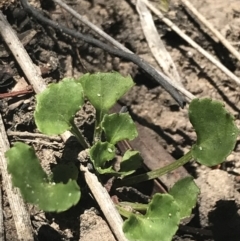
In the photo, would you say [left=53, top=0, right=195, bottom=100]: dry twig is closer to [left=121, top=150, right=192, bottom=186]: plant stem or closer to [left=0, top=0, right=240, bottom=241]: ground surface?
[left=0, top=0, right=240, bottom=241]: ground surface

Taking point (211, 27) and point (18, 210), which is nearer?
point (18, 210)

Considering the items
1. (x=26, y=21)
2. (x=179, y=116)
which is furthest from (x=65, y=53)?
(x=179, y=116)

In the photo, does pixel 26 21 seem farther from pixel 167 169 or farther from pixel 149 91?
pixel 167 169

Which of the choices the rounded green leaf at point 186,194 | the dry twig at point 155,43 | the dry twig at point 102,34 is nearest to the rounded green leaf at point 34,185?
the rounded green leaf at point 186,194

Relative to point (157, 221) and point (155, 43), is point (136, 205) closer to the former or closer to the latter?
point (157, 221)

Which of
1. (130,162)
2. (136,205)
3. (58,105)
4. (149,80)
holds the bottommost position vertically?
(136,205)

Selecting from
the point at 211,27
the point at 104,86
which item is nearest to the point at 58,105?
the point at 104,86
